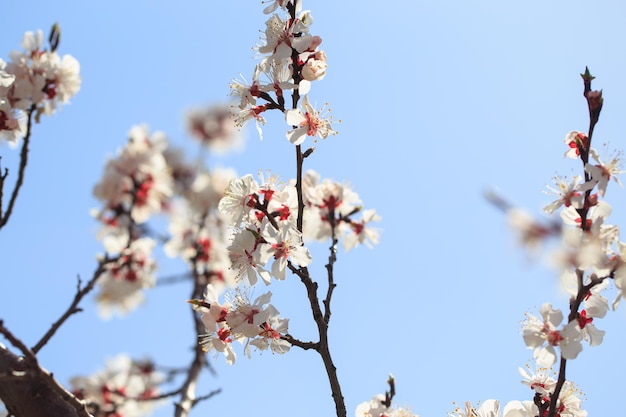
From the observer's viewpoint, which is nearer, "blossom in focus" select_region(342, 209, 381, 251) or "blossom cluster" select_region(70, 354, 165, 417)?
"blossom in focus" select_region(342, 209, 381, 251)

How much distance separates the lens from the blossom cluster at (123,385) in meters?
5.54

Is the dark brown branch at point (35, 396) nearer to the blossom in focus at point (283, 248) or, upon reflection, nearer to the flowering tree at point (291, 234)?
the flowering tree at point (291, 234)

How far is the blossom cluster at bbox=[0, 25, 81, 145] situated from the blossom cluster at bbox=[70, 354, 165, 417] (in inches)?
114

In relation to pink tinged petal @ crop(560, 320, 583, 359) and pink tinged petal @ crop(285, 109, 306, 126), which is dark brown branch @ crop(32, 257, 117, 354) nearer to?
pink tinged petal @ crop(285, 109, 306, 126)

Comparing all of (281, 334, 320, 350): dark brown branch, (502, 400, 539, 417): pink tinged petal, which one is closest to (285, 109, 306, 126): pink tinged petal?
(281, 334, 320, 350): dark brown branch

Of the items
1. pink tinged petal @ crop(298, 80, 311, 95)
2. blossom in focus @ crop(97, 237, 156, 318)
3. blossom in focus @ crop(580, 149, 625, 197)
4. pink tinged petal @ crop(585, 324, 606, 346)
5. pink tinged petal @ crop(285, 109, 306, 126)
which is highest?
blossom in focus @ crop(97, 237, 156, 318)

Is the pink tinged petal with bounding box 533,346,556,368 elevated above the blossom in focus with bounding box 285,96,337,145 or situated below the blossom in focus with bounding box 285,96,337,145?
A: below

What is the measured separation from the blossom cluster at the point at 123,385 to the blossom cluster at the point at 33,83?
114 inches

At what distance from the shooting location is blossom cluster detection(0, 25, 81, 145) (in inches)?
124

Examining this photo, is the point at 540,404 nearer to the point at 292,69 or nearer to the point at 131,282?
the point at 292,69

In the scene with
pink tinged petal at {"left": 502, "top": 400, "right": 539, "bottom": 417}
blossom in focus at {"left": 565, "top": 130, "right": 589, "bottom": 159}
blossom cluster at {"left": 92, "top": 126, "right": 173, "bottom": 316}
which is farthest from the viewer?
blossom cluster at {"left": 92, "top": 126, "right": 173, "bottom": 316}

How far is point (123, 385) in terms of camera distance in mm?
5867

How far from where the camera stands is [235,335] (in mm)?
2203

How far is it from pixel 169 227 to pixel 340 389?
4385 mm
